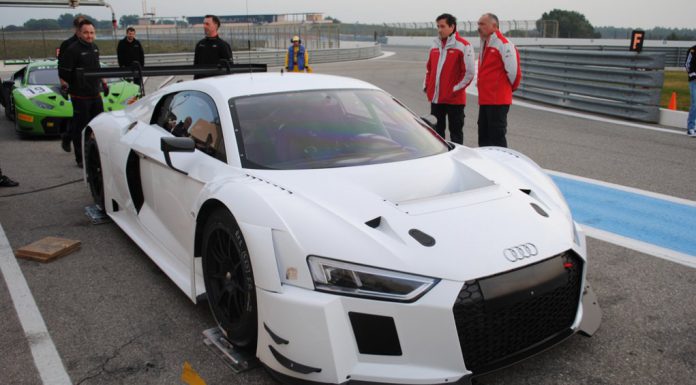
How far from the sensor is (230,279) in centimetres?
298

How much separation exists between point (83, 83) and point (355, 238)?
590 cm

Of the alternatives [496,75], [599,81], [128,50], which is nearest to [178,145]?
[496,75]

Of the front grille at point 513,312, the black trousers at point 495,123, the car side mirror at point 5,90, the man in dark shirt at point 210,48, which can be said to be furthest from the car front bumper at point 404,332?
the car side mirror at point 5,90

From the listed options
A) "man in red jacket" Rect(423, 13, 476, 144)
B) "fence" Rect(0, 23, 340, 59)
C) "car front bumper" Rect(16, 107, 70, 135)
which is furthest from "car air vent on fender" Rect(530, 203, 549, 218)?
"fence" Rect(0, 23, 340, 59)

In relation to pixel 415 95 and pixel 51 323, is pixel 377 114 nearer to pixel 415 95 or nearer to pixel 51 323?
pixel 51 323

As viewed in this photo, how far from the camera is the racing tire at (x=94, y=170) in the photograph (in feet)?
17.7

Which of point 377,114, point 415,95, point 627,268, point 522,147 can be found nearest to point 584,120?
point 522,147

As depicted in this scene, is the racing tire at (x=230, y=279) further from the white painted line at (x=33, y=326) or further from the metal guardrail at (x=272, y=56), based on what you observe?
the metal guardrail at (x=272, y=56)

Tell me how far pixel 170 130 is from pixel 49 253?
135 cm

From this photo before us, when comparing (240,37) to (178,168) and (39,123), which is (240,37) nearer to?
(39,123)

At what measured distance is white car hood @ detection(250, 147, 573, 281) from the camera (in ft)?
8.10

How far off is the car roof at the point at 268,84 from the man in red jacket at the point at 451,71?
10.4 ft

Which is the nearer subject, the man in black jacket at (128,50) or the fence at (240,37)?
the man in black jacket at (128,50)

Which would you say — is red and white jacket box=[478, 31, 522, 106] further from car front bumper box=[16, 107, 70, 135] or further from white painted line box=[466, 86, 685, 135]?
car front bumper box=[16, 107, 70, 135]
